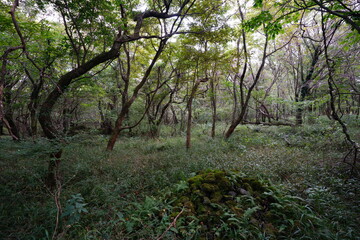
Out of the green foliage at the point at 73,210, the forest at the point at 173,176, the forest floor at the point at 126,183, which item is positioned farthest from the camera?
the forest floor at the point at 126,183

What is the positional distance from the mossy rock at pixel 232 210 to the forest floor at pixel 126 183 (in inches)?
22.5

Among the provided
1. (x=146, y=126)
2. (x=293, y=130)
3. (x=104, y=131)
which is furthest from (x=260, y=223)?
(x=104, y=131)

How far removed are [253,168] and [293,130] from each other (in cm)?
776

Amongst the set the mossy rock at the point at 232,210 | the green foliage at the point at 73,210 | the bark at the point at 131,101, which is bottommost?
the mossy rock at the point at 232,210

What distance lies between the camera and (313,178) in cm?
448

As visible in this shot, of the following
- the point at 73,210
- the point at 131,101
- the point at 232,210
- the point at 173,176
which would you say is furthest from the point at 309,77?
the point at 73,210

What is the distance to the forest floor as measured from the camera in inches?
119

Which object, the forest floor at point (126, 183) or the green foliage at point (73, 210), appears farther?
the forest floor at point (126, 183)

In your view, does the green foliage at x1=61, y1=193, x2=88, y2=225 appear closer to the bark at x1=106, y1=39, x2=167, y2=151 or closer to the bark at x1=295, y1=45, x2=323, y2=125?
the bark at x1=106, y1=39, x2=167, y2=151

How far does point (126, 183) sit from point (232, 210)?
309 centimetres

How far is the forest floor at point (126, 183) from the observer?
→ 302 centimetres

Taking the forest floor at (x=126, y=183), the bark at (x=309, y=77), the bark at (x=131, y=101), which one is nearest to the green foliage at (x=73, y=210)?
the forest floor at (x=126, y=183)

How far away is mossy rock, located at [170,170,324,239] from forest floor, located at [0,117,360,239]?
0.57 meters

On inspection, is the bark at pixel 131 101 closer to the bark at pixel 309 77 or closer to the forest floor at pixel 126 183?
the forest floor at pixel 126 183
